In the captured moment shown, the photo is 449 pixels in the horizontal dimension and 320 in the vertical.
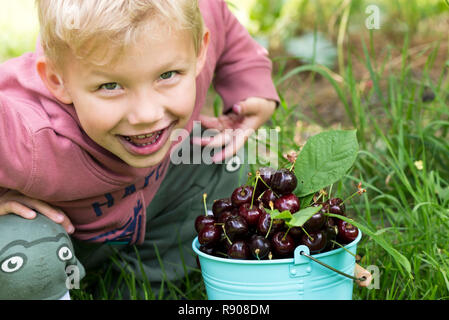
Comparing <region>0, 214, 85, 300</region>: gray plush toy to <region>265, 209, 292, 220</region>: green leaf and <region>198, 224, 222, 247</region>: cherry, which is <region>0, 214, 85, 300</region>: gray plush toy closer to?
<region>198, 224, 222, 247</region>: cherry

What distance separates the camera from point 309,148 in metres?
1.21

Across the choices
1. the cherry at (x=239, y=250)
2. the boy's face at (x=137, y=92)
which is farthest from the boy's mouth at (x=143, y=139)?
the cherry at (x=239, y=250)

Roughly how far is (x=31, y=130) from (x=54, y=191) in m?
0.15

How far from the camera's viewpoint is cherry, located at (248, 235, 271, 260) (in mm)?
1106

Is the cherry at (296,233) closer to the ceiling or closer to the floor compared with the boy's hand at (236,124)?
closer to the floor

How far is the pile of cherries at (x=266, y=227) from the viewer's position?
111 cm

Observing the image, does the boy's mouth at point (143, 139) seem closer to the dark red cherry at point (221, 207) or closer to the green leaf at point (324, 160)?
the dark red cherry at point (221, 207)

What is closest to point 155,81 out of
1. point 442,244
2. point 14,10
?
point 442,244

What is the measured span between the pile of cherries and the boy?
0.79 feet

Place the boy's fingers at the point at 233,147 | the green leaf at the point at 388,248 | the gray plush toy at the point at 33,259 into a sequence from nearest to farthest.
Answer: the green leaf at the point at 388,248, the gray plush toy at the point at 33,259, the boy's fingers at the point at 233,147

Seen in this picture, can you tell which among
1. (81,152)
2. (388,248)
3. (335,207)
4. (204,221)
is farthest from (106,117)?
(388,248)

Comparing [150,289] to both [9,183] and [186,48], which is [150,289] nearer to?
[9,183]

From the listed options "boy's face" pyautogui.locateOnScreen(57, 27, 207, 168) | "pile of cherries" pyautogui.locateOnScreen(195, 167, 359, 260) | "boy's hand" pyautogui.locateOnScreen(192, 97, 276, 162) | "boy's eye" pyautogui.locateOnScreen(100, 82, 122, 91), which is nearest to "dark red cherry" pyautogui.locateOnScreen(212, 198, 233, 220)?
"pile of cherries" pyautogui.locateOnScreen(195, 167, 359, 260)

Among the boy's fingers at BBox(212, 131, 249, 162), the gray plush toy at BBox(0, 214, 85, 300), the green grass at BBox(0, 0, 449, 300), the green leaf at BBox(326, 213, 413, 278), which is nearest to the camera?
the green leaf at BBox(326, 213, 413, 278)
